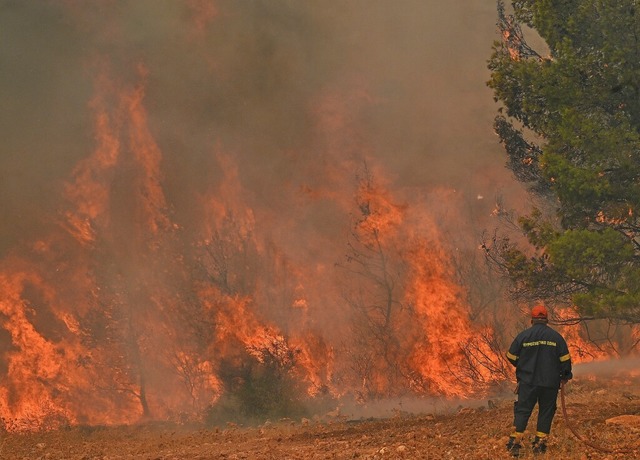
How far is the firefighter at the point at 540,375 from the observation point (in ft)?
34.0

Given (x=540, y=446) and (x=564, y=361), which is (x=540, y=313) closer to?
(x=564, y=361)

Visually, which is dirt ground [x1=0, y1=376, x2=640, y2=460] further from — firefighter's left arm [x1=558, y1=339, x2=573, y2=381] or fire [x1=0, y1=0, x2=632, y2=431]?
fire [x1=0, y1=0, x2=632, y2=431]

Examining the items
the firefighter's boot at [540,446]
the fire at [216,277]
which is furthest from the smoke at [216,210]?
the firefighter's boot at [540,446]

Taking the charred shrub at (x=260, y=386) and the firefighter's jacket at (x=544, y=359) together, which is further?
the charred shrub at (x=260, y=386)

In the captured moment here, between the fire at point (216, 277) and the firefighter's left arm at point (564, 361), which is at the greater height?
the fire at point (216, 277)

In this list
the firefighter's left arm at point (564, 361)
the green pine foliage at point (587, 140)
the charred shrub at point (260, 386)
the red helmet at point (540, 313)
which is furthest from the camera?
the charred shrub at point (260, 386)

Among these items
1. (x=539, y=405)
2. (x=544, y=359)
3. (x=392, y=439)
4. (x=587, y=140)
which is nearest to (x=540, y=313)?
(x=544, y=359)

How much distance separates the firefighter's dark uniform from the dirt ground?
48cm

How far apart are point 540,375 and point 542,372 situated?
0.15 feet

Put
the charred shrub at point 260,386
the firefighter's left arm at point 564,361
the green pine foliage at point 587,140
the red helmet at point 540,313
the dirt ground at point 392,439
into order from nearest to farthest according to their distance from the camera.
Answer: the firefighter's left arm at point 564,361, the red helmet at point 540,313, the dirt ground at point 392,439, the green pine foliage at point 587,140, the charred shrub at point 260,386

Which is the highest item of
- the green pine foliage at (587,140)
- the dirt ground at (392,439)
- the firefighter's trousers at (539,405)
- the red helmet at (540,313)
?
the green pine foliage at (587,140)

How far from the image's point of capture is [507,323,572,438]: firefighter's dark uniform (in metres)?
10.4

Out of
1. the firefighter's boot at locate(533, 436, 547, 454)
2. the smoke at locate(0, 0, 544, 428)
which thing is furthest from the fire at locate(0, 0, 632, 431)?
the firefighter's boot at locate(533, 436, 547, 454)

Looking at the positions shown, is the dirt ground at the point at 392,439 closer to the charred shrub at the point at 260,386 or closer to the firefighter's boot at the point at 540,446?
the firefighter's boot at the point at 540,446
